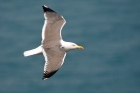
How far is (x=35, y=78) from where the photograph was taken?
2275 centimetres

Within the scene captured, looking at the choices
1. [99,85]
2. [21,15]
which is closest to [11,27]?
[21,15]

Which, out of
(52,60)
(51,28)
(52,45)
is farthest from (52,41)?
(52,60)

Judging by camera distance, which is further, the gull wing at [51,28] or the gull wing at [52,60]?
the gull wing at [51,28]

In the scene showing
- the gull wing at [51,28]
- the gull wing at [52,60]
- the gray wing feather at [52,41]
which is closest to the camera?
the gull wing at [52,60]

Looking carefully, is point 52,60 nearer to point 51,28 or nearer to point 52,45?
point 52,45

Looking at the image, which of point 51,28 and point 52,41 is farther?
point 51,28

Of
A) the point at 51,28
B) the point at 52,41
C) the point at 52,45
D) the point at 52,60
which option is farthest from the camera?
the point at 51,28

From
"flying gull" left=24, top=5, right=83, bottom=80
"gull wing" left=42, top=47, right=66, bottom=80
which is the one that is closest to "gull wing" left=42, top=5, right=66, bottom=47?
"flying gull" left=24, top=5, right=83, bottom=80

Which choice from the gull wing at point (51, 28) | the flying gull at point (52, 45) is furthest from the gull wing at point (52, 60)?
the gull wing at point (51, 28)

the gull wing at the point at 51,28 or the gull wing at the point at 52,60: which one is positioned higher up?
the gull wing at the point at 51,28

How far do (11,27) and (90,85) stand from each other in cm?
426

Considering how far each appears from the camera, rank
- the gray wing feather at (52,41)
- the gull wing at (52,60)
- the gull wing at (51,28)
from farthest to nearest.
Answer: the gull wing at (51,28) < the gray wing feather at (52,41) < the gull wing at (52,60)

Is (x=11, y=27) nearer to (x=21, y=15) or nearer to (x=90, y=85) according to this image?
(x=21, y=15)

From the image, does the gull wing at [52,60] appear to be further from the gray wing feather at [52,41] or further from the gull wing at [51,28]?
the gull wing at [51,28]
